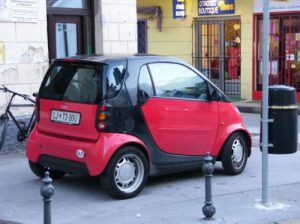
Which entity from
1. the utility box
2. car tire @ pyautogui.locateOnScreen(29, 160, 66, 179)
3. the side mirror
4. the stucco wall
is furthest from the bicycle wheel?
the utility box

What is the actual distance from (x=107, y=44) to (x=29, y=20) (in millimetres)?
2055

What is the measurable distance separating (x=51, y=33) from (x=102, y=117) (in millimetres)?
4843

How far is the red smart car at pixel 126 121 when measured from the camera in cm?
664

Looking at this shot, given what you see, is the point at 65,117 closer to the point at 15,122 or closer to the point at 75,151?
the point at 75,151

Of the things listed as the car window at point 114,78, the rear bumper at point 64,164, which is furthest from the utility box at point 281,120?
the rear bumper at point 64,164

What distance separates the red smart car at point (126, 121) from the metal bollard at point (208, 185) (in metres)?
1.24

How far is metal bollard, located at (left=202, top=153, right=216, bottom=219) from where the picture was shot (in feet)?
18.7

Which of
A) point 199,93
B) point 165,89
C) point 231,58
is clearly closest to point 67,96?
point 165,89

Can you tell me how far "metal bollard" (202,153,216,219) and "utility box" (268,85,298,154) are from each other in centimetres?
105

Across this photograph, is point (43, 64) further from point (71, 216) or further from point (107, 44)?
point (71, 216)

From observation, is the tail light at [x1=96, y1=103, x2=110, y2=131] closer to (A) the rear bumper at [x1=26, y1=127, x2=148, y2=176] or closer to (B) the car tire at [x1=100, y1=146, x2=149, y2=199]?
(A) the rear bumper at [x1=26, y1=127, x2=148, y2=176]

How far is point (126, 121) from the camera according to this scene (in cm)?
677

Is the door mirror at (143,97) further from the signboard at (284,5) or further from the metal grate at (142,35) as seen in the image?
the metal grate at (142,35)

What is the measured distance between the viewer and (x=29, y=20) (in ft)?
33.0
